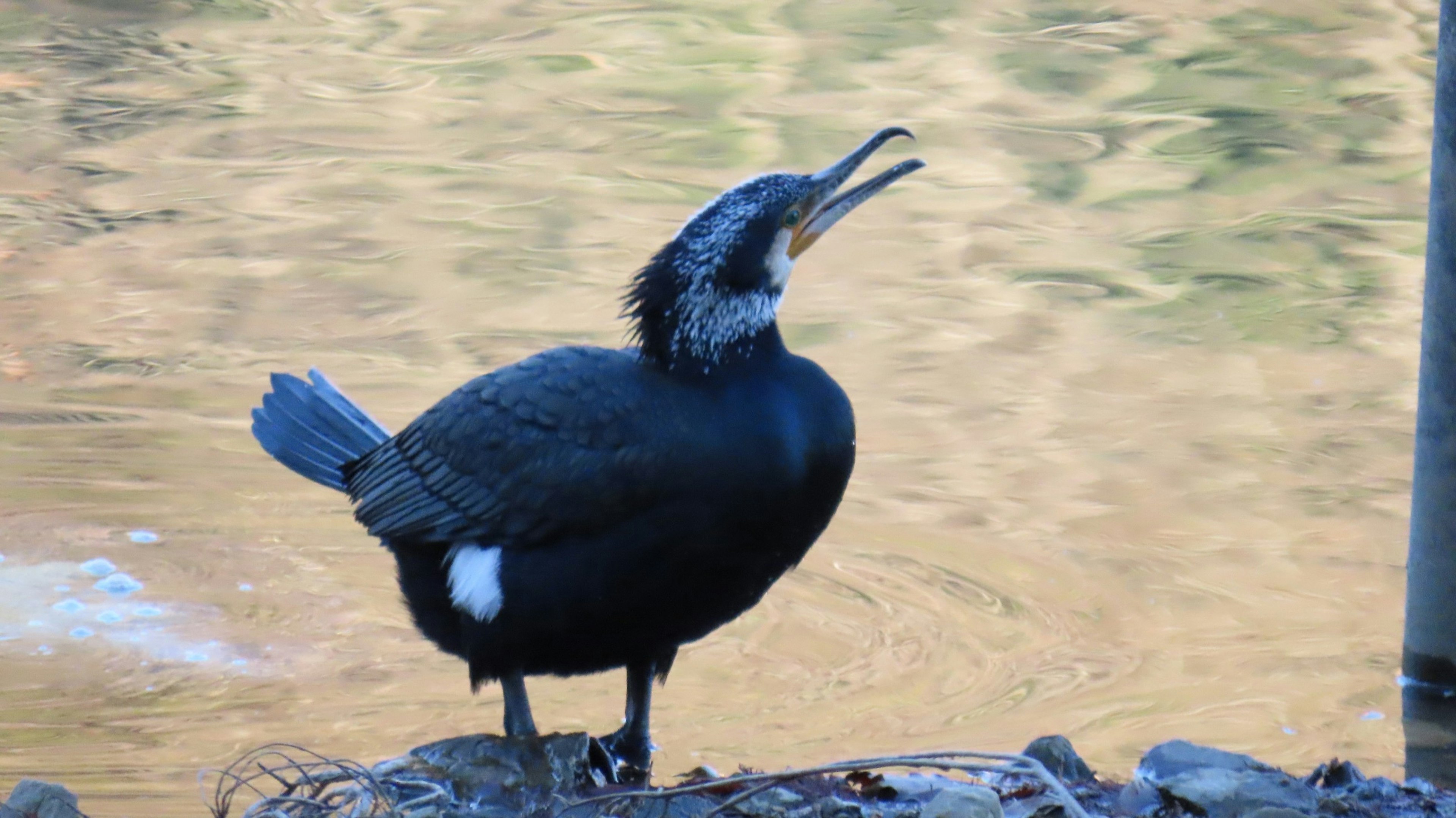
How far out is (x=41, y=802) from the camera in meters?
3.49

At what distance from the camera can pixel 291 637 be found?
4.88 meters

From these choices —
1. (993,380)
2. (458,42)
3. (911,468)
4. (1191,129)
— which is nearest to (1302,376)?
(993,380)

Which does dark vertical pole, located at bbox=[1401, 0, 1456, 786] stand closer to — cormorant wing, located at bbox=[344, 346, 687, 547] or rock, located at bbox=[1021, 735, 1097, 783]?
rock, located at bbox=[1021, 735, 1097, 783]

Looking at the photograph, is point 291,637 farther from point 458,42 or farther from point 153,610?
point 458,42

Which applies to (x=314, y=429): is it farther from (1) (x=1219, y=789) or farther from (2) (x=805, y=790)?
(1) (x=1219, y=789)

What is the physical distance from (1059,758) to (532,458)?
1173 mm

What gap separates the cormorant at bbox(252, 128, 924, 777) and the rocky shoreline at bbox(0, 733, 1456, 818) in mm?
235

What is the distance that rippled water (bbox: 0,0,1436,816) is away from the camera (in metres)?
4.60

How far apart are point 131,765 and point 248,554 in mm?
1225

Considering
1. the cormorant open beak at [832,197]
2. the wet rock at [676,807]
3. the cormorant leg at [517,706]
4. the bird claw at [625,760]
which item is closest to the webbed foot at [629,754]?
the bird claw at [625,760]

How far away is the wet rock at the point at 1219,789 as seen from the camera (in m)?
3.54

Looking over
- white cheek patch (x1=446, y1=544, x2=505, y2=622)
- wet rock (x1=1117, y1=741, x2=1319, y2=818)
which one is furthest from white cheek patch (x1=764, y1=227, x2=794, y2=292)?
wet rock (x1=1117, y1=741, x2=1319, y2=818)

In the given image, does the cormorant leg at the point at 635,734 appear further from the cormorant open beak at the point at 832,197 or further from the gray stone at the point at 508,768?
the cormorant open beak at the point at 832,197

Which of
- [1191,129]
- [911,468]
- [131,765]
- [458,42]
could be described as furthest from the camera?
[458,42]
